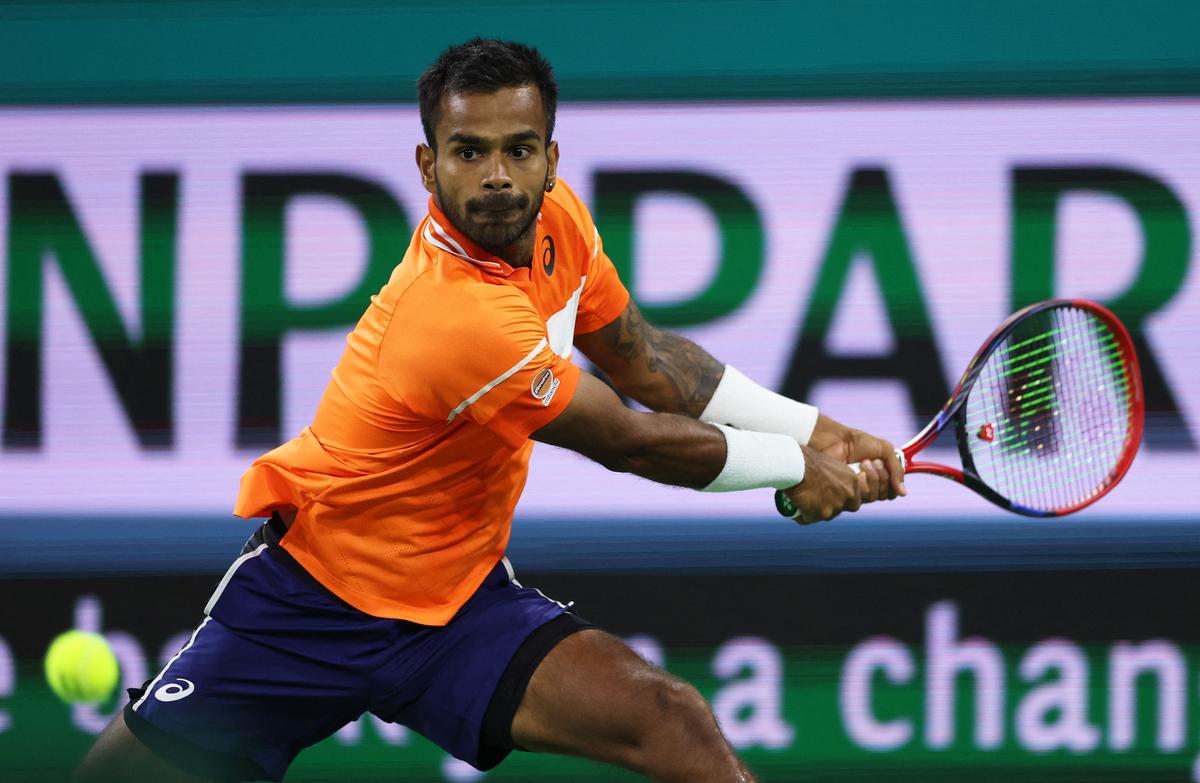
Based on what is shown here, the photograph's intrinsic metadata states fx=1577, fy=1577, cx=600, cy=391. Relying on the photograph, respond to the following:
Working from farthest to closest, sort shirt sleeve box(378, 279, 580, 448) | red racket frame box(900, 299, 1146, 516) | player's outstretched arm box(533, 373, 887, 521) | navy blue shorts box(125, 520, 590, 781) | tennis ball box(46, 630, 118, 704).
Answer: tennis ball box(46, 630, 118, 704)
red racket frame box(900, 299, 1146, 516)
navy blue shorts box(125, 520, 590, 781)
player's outstretched arm box(533, 373, 887, 521)
shirt sleeve box(378, 279, 580, 448)

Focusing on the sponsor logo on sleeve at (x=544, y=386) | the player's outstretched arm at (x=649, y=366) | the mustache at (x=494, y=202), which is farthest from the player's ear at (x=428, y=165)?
the player's outstretched arm at (x=649, y=366)

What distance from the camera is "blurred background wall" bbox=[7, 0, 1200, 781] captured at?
384cm

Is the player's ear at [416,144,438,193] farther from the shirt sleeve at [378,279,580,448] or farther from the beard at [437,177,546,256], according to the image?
the shirt sleeve at [378,279,580,448]

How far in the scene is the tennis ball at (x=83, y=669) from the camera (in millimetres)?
3285

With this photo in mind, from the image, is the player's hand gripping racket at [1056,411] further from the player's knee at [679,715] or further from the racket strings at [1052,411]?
the player's knee at [679,715]

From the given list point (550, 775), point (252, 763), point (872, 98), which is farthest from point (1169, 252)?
Result: point (252, 763)

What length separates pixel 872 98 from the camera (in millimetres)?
3836

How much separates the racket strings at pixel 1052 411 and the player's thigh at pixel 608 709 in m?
0.95

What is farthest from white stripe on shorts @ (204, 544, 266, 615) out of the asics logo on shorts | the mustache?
the mustache

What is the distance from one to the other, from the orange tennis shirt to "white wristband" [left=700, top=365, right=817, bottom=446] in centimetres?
Result: 40

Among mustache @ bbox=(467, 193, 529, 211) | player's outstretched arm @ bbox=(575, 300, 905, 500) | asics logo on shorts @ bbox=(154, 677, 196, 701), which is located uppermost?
mustache @ bbox=(467, 193, 529, 211)

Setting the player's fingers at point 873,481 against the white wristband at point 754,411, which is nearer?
the player's fingers at point 873,481

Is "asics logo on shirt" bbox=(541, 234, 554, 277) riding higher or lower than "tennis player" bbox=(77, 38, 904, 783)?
higher

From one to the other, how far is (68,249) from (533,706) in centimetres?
191
